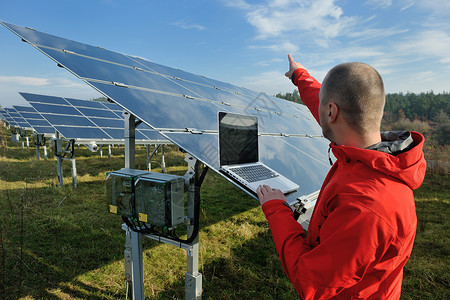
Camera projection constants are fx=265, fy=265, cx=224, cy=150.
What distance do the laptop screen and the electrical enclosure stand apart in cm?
54

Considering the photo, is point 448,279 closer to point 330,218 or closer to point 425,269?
point 425,269

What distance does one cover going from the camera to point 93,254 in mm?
4547

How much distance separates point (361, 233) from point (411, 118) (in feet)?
191

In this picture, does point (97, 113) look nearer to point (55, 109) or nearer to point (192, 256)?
point (55, 109)

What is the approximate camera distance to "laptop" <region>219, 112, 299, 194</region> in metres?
2.38

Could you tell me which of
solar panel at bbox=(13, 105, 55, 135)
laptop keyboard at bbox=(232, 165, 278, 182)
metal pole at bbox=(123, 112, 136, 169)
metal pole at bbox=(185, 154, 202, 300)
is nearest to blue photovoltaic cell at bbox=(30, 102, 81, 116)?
solar panel at bbox=(13, 105, 55, 135)

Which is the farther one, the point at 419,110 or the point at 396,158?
the point at 419,110

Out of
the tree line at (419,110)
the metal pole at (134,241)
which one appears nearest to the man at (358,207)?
the metal pole at (134,241)

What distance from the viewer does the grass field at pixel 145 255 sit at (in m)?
3.77

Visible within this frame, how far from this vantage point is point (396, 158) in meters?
1.18

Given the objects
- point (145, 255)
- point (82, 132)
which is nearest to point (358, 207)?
point (145, 255)

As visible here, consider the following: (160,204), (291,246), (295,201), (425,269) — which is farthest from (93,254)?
(425,269)

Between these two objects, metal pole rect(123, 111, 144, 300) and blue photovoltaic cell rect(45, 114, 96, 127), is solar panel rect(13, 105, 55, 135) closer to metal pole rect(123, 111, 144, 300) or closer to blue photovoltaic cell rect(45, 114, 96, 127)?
blue photovoltaic cell rect(45, 114, 96, 127)

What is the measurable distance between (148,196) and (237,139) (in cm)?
105
